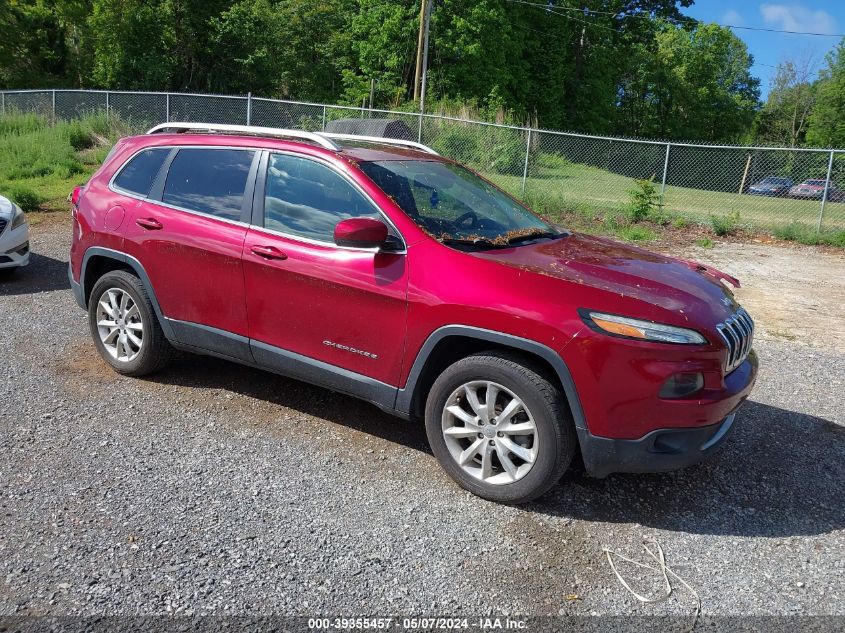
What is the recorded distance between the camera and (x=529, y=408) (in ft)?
11.3

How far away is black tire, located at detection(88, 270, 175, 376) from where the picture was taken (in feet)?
16.1

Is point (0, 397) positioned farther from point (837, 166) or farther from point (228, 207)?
point (837, 166)

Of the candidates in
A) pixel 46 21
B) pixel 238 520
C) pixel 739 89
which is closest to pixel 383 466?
pixel 238 520

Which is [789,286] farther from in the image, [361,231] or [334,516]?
[334,516]

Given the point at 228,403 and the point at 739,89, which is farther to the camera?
the point at 739,89

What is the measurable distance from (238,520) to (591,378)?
1.81 meters

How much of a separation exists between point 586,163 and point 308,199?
44.6 ft

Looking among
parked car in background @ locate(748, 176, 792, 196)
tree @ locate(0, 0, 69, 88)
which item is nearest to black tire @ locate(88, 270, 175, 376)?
parked car in background @ locate(748, 176, 792, 196)

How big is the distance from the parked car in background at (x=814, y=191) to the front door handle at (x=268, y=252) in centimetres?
1284

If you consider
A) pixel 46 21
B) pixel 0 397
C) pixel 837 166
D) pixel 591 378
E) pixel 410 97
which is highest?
pixel 46 21

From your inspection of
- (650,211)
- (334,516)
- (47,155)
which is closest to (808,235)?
(650,211)

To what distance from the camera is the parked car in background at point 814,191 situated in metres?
14.3

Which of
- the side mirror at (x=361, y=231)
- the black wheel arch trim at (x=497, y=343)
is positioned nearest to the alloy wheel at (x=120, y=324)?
the side mirror at (x=361, y=231)

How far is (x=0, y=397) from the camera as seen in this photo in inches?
187
